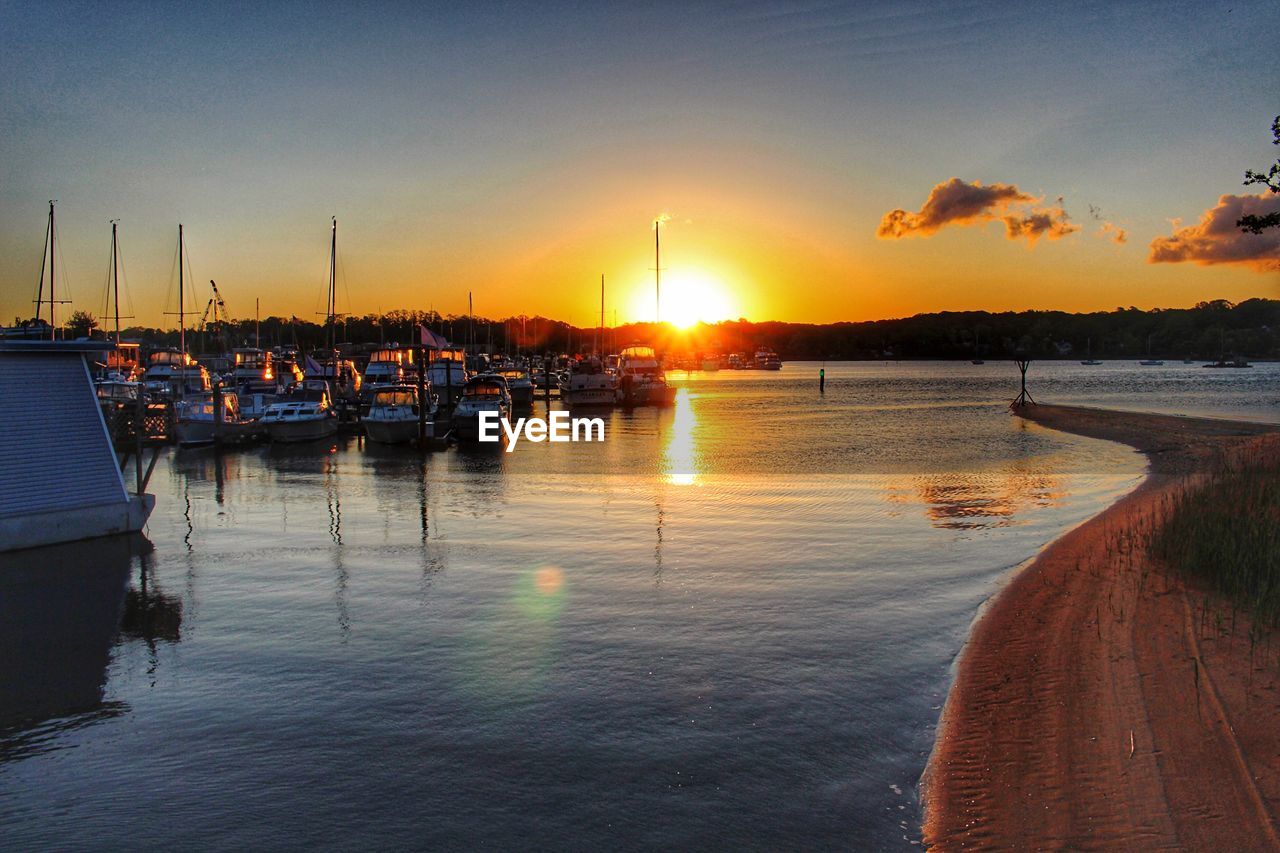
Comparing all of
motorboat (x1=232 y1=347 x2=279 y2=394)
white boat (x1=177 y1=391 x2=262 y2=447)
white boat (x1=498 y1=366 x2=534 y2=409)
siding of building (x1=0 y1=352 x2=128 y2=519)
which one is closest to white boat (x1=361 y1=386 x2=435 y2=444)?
white boat (x1=177 y1=391 x2=262 y2=447)

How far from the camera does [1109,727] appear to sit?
945 centimetres

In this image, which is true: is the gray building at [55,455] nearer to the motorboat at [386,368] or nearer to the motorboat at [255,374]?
the motorboat at [255,374]

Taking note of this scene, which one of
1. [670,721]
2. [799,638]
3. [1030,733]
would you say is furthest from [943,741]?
[799,638]

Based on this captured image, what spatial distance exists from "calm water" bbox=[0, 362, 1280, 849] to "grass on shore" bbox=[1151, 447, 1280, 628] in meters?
3.19

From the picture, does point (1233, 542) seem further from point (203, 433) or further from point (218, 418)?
point (203, 433)

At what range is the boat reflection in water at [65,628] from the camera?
36.7ft

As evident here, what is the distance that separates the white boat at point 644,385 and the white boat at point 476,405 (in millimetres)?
31232

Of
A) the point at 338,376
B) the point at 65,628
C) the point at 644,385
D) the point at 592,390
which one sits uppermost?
the point at 338,376

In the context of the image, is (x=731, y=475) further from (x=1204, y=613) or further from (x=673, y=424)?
(x=673, y=424)

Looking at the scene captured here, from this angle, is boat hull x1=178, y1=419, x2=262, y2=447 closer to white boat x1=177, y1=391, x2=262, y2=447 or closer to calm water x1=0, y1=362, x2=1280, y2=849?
white boat x1=177, y1=391, x2=262, y2=447

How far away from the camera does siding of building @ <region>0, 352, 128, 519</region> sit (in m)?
20.7

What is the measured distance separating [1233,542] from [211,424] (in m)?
47.3

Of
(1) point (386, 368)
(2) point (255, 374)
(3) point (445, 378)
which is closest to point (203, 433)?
(2) point (255, 374)

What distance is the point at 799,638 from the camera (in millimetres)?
13945
